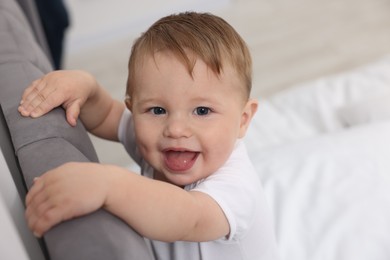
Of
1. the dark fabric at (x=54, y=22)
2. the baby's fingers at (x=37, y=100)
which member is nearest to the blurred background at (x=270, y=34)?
the dark fabric at (x=54, y=22)

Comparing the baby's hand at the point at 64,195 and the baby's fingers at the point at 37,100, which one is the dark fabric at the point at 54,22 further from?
the baby's hand at the point at 64,195

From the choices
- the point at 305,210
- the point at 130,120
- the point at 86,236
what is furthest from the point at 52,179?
the point at 305,210

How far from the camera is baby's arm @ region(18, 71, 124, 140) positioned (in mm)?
709

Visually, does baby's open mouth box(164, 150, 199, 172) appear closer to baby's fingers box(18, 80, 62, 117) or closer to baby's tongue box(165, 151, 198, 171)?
baby's tongue box(165, 151, 198, 171)

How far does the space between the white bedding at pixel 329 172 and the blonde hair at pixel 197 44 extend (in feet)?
1.44

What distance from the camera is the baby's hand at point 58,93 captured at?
70 cm

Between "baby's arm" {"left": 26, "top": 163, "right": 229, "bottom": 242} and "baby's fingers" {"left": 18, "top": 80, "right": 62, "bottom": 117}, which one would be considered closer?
"baby's arm" {"left": 26, "top": 163, "right": 229, "bottom": 242}

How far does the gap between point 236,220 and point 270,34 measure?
229cm

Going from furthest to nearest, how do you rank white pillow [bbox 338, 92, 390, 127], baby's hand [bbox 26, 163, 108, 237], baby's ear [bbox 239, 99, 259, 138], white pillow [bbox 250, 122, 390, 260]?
white pillow [bbox 338, 92, 390, 127] → white pillow [bbox 250, 122, 390, 260] → baby's ear [bbox 239, 99, 259, 138] → baby's hand [bbox 26, 163, 108, 237]

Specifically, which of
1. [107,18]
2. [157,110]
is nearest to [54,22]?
[157,110]

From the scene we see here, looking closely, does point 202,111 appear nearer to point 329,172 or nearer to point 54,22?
point 329,172

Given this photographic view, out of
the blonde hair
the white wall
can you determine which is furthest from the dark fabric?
the white wall

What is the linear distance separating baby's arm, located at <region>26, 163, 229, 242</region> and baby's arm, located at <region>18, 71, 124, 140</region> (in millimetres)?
213

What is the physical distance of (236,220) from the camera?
2.27 ft
